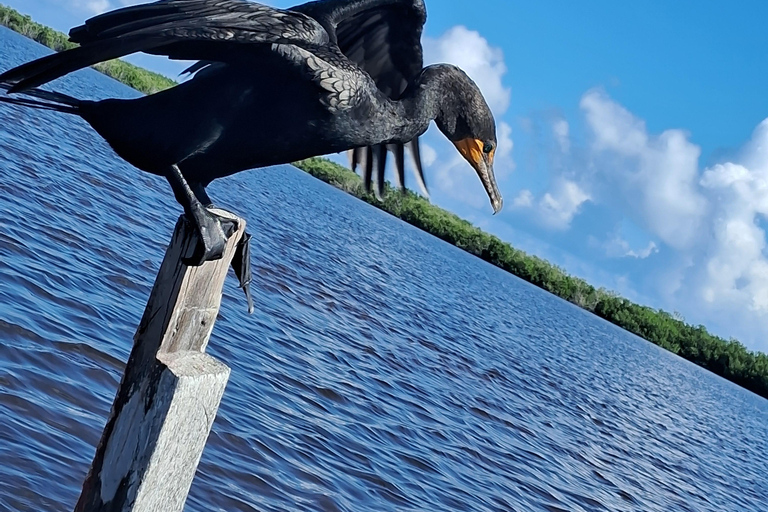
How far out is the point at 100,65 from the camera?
63469 millimetres

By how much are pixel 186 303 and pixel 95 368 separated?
393 cm

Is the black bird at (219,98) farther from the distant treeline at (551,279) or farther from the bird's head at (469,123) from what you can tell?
the distant treeline at (551,279)

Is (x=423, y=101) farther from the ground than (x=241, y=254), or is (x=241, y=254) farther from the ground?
(x=423, y=101)

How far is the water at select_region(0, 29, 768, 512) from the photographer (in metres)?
6.07

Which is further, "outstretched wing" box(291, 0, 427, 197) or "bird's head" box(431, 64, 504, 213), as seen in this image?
"outstretched wing" box(291, 0, 427, 197)

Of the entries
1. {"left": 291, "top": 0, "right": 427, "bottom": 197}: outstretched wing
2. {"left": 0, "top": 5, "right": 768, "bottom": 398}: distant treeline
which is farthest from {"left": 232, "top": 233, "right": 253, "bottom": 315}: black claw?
{"left": 0, "top": 5, "right": 768, "bottom": 398}: distant treeline

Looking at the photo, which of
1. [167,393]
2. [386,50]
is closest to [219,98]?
[167,393]

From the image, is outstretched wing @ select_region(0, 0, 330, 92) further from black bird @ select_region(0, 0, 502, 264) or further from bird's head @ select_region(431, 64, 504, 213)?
bird's head @ select_region(431, 64, 504, 213)

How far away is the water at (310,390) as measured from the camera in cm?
607

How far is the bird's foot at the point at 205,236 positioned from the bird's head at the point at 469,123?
1148 millimetres

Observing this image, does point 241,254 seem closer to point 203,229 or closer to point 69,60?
point 203,229

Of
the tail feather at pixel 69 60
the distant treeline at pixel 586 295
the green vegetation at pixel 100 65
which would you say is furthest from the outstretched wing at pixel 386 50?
the green vegetation at pixel 100 65

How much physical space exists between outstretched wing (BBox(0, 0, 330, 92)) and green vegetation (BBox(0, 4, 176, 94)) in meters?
56.9

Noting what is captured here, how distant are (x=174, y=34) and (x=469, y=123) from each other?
4.40 ft
